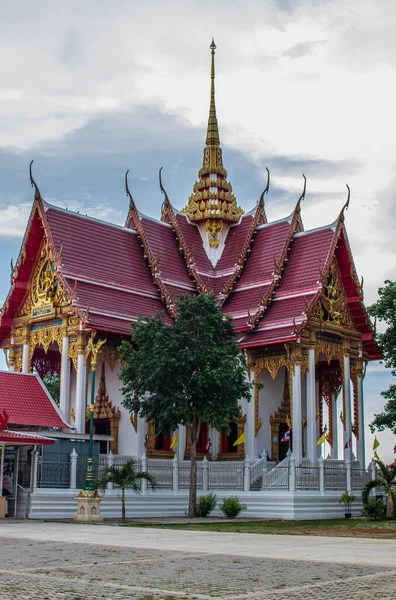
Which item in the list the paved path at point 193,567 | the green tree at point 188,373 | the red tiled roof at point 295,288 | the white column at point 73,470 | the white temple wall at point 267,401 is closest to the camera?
the paved path at point 193,567

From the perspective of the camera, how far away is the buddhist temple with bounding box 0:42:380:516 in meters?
27.8

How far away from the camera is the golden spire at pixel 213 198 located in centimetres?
3503

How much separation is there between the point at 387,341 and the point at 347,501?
7938mm

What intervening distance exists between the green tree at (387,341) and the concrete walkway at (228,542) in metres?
15.2

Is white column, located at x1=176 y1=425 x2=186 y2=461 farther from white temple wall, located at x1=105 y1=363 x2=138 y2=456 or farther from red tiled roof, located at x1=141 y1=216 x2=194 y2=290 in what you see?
red tiled roof, located at x1=141 y1=216 x2=194 y2=290

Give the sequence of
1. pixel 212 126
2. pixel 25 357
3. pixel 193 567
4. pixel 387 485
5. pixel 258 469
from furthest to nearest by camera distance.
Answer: pixel 212 126 < pixel 25 357 < pixel 258 469 < pixel 387 485 < pixel 193 567

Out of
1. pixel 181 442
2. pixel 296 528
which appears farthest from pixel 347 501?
pixel 296 528

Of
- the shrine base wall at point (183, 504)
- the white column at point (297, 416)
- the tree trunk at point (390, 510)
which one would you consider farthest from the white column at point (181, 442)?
the tree trunk at point (390, 510)

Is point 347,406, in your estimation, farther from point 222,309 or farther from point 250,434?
point 222,309

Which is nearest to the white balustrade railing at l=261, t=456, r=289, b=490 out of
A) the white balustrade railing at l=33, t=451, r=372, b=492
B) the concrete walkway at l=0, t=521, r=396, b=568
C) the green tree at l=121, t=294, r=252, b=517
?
the white balustrade railing at l=33, t=451, r=372, b=492

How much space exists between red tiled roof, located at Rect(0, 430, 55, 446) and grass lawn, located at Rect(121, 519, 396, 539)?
3421mm

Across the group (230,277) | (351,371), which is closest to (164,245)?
(230,277)

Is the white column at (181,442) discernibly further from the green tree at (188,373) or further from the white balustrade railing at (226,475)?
the green tree at (188,373)

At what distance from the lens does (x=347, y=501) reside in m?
26.1
